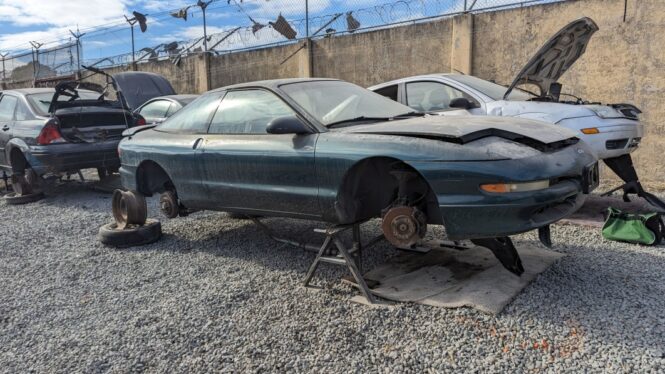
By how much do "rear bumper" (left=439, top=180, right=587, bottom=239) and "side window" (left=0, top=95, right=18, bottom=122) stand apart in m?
7.63

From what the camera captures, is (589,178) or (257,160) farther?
(257,160)

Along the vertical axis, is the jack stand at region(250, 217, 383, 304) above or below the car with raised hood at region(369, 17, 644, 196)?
below

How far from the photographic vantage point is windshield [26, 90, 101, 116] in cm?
731

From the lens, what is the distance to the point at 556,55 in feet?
18.3

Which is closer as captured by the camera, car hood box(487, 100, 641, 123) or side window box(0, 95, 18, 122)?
car hood box(487, 100, 641, 123)

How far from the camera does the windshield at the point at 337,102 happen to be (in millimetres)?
3758

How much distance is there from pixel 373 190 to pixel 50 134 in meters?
5.53

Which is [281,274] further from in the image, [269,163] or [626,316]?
[626,316]

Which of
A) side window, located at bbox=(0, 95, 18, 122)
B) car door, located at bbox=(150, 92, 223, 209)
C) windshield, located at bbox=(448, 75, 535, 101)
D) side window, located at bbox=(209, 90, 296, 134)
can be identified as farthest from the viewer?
side window, located at bbox=(0, 95, 18, 122)

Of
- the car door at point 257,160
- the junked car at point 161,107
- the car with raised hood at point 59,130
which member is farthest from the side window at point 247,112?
the junked car at point 161,107

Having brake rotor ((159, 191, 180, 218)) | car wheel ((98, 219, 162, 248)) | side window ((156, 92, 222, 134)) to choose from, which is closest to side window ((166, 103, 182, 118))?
side window ((156, 92, 222, 134))

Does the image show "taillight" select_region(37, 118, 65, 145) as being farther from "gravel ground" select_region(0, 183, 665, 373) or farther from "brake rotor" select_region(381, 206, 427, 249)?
"brake rotor" select_region(381, 206, 427, 249)

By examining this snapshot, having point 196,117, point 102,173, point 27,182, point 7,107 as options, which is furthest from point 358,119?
point 7,107

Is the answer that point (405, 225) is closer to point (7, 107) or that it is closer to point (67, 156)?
point (67, 156)
